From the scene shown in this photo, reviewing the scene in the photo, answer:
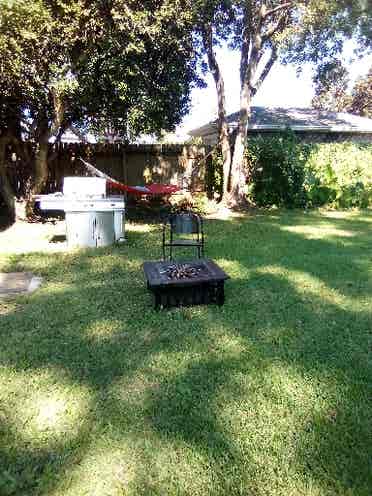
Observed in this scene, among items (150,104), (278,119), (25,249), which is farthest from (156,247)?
(278,119)

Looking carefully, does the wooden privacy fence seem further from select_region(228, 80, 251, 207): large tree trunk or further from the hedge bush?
the hedge bush

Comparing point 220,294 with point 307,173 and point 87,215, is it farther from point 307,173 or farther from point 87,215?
point 307,173

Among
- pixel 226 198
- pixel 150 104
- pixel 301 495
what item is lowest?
pixel 301 495

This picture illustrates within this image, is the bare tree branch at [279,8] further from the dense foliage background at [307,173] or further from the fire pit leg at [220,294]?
the fire pit leg at [220,294]

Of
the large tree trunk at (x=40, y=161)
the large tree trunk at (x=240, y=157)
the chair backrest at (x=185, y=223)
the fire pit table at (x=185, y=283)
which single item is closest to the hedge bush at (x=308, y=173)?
the large tree trunk at (x=240, y=157)

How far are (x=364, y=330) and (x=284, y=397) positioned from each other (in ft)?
4.47

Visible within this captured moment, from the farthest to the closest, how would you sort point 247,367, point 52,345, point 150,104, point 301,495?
point 150,104 < point 52,345 < point 247,367 < point 301,495

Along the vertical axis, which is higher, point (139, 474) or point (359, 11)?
point (359, 11)

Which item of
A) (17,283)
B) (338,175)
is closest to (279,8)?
(338,175)

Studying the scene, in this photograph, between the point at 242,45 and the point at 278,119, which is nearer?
the point at 242,45

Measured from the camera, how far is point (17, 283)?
191 inches

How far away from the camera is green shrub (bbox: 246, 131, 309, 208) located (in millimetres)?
11117

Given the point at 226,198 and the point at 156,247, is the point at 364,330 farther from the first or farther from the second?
the point at 226,198

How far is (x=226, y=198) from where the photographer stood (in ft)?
37.0
